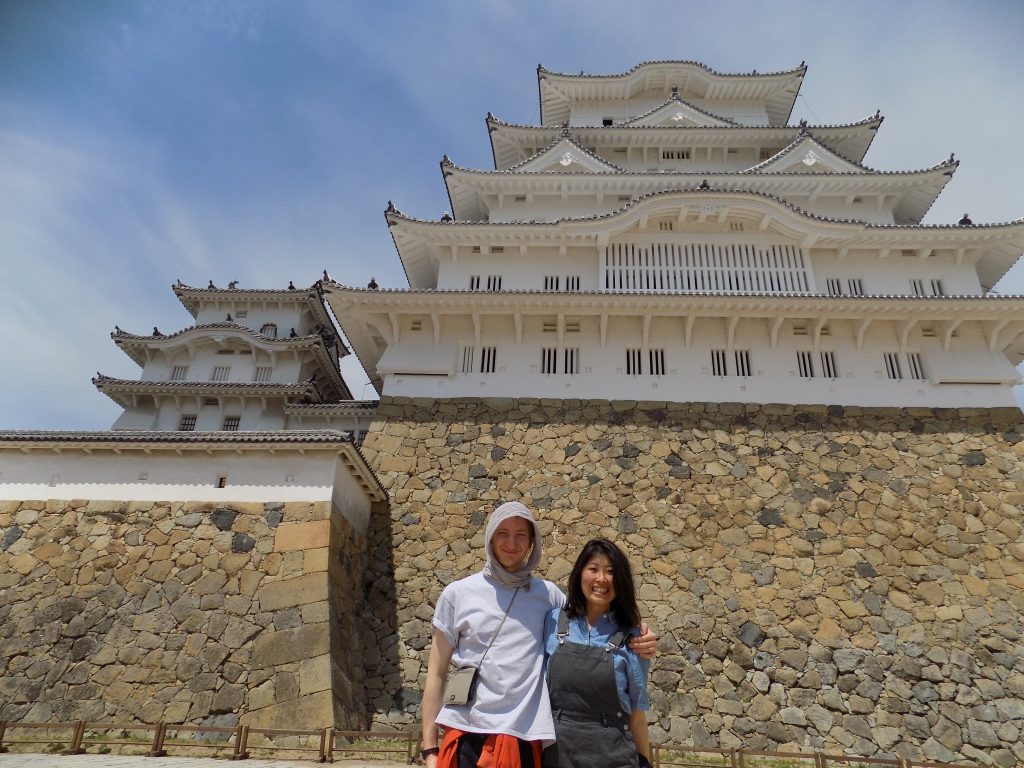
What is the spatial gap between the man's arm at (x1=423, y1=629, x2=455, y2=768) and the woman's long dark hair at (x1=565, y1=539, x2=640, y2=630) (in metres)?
0.64

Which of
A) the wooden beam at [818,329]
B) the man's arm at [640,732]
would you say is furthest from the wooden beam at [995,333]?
the man's arm at [640,732]

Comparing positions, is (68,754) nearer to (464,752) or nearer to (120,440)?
(120,440)

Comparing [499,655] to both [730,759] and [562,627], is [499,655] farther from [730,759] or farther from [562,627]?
[730,759]

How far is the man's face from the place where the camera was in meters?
3.11

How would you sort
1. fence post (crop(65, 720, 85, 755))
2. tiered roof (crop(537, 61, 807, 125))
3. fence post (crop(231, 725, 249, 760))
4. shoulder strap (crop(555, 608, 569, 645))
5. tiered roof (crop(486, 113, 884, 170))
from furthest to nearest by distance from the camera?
1. tiered roof (crop(537, 61, 807, 125))
2. tiered roof (crop(486, 113, 884, 170))
3. fence post (crop(65, 720, 85, 755))
4. fence post (crop(231, 725, 249, 760))
5. shoulder strap (crop(555, 608, 569, 645))

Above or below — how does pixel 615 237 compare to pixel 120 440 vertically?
above

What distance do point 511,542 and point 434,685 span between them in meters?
0.77

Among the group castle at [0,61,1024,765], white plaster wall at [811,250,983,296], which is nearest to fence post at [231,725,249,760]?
castle at [0,61,1024,765]

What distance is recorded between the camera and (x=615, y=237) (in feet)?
49.5

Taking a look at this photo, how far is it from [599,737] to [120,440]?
10532 mm

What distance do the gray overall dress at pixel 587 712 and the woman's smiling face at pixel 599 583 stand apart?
0.60ft

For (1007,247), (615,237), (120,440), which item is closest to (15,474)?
(120,440)

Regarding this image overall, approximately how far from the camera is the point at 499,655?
2951 mm

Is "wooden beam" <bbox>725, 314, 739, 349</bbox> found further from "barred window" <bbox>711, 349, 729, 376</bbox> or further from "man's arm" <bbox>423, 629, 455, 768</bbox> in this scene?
"man's arm" <bbox>423, 629, 455, 768</bbox>
